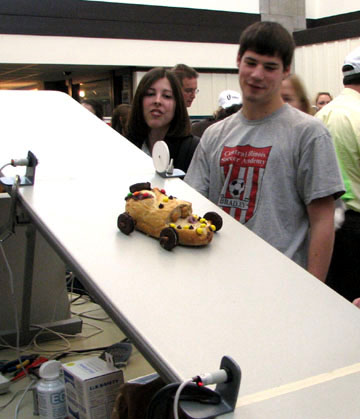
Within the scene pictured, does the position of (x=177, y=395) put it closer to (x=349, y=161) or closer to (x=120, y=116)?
(x=349, y=161)

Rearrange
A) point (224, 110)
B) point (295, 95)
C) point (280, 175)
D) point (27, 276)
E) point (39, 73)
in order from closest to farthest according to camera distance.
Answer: point (280, 175)
point (27, 276)
point (295, 95)
point (224, 110)
point (39, 73)

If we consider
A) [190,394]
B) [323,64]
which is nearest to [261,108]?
[190,394]

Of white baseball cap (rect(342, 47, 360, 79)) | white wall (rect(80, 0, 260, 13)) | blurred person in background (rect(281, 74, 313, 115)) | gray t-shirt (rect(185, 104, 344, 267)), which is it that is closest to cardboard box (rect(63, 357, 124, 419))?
gray t-shirt (rect(185, 104, 344, 267))

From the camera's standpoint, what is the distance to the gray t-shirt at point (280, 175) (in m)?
1.26

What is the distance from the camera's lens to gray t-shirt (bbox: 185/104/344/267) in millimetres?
1262

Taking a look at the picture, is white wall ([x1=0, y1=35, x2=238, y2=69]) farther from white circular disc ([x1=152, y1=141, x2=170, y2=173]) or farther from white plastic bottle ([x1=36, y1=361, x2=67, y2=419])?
white plastic bottle ([x1=36, y1=361, x2=67, y2=419])

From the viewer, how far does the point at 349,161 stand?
198 centimetres

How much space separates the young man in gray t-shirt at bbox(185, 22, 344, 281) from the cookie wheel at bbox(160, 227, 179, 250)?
0.36m

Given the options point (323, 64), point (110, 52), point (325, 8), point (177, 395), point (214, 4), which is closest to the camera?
point (177, 395)

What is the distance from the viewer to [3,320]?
5.00 ft

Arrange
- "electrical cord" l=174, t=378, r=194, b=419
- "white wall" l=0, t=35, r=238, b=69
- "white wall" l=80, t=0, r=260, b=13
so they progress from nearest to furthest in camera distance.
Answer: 1. "electrical cord" l=174, t=378, r=194, b=419
2. "white wall" l=0, t=35, r=238, b=69
3. "white wall" l=80, t=0, r=260, b=13

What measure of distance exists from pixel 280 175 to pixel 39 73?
690 cm

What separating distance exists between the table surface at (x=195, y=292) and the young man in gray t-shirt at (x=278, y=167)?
151 millimetres

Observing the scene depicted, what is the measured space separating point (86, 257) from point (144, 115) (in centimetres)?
103
